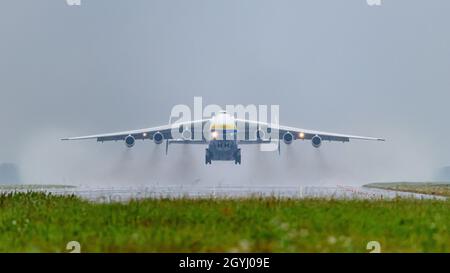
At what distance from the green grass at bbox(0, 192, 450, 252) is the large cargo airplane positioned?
142 feet

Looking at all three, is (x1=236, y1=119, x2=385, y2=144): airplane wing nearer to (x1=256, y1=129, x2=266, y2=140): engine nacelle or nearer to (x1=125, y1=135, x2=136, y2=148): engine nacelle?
(x1=256, y1=129, x2=266, y2=140): engine nacelle

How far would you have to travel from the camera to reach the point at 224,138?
62.5m

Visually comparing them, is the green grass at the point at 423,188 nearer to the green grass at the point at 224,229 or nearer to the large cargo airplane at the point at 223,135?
the large cargo airplane at the point at 223,135

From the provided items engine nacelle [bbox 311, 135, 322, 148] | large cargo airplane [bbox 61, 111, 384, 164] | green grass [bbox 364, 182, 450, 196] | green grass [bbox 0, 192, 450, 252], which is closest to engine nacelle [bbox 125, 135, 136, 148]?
large cargo airplane [bbox 61, 111, 384, 164]

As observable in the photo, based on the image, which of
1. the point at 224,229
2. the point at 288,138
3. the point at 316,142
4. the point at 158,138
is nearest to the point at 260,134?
the point at 288,138

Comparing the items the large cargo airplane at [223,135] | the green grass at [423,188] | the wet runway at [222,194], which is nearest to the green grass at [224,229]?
the wet runway at [222,194]

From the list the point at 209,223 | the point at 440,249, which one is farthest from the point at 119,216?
the point at 440,249

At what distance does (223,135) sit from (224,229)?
49.3 m

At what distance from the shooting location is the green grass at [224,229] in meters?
11.2

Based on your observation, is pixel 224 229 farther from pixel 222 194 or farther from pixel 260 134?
pixel 260 134

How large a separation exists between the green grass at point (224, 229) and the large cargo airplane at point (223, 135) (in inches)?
1709

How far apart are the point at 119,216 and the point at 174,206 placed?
3.26 metres
